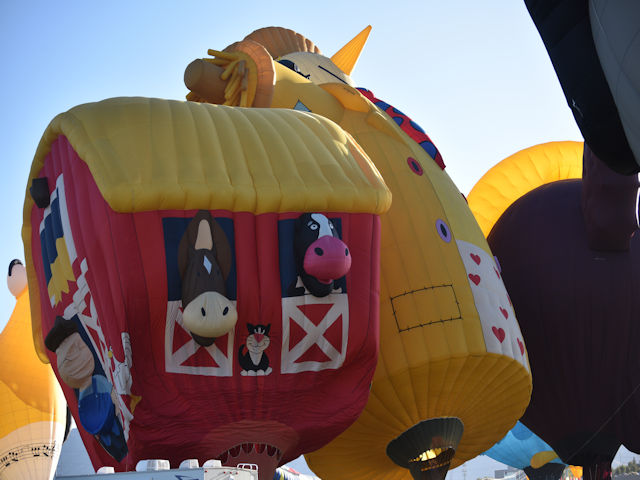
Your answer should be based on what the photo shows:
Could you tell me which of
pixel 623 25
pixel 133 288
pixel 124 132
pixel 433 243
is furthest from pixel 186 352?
pixel 623 25

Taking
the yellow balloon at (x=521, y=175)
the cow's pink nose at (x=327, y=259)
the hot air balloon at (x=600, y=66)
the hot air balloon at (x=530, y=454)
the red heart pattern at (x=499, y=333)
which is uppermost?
the yellow balloon at (x=521, y=175)

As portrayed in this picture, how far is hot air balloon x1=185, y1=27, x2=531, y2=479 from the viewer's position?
10.2 m

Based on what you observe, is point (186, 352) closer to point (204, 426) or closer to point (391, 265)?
point (204, 426)

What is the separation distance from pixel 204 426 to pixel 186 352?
847mm

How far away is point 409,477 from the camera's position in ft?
39.9

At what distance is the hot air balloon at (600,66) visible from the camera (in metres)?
5.39

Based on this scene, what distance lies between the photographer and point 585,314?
1279 cm

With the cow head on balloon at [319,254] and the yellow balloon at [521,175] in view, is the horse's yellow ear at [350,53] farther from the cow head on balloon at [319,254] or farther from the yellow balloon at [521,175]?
the cow head on balloon at [319,254]

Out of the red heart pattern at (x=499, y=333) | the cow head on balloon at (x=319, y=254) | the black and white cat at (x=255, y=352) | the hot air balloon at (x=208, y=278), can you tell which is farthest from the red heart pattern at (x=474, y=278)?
the black and white cat at (x=255, y=352)

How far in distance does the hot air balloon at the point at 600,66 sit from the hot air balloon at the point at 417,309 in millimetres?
3862

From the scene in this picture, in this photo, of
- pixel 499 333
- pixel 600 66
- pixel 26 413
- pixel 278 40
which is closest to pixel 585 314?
pixel 499 333

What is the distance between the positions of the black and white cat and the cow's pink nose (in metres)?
Answer: 0.72

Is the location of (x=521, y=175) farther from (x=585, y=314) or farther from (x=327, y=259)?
(x=327, y=259)

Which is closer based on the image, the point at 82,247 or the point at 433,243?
the point at 82,247
